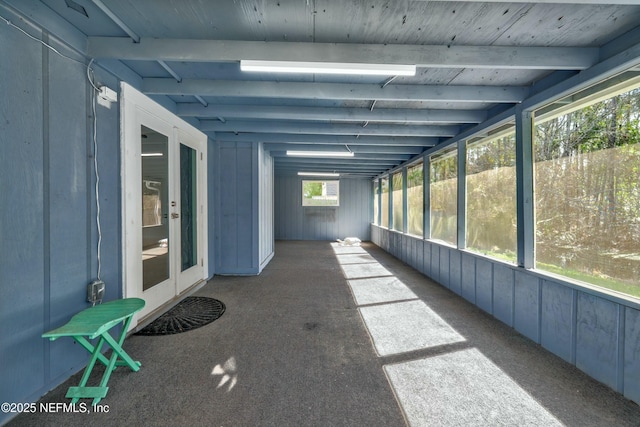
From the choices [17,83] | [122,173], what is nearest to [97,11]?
[17,83]

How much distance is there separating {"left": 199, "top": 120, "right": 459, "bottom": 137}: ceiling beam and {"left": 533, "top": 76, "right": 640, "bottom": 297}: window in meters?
1.50

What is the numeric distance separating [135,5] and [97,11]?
1.16ft

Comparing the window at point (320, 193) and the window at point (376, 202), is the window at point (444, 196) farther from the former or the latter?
the window at point (320, 193)

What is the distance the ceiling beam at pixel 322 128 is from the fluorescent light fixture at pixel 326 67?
179 cm

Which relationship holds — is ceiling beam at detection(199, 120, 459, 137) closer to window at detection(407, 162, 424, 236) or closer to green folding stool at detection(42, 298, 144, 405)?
window at detection(407, 162, 424, 236)

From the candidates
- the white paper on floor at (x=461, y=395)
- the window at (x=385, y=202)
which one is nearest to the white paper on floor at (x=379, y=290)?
the white paper on floor at (x=461, y=395)

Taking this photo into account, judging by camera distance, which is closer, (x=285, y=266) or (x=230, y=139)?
(x=230, y=139)

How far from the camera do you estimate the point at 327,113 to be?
3176 millimetres

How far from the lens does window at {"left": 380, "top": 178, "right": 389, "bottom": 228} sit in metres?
7.93

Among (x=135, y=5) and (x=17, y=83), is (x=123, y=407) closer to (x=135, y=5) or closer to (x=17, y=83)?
(x=17, y=83)

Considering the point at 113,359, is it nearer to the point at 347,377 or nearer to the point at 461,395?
the point at 347,377

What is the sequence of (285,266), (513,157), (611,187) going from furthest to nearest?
A: (285,266) → (513,157) → (611,187)

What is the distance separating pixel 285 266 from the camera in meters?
5.45

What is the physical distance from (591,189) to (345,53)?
7.60ft
